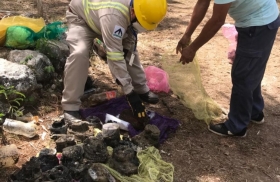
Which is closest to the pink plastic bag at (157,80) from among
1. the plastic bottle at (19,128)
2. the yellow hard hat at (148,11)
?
the yellow hard hat at (148,11)

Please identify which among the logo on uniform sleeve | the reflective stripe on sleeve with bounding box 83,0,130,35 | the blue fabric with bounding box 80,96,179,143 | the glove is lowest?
the blue fabric with bounding box 80,96,179,143

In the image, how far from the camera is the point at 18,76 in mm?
3705

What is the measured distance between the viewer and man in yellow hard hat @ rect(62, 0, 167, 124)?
3223mm

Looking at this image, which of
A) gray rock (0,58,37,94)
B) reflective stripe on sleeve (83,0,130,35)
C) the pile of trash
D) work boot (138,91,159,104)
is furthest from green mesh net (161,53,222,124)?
gray rock (0,58,37,94)

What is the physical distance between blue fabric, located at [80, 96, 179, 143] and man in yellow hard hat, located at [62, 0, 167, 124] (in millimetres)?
185

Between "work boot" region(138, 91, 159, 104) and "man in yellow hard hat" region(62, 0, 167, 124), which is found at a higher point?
"man in yellow hard hat" region(62, 0, 167, 124)

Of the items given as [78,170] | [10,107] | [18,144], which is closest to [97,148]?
[78,170]

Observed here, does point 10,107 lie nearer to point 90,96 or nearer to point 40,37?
point 90,96

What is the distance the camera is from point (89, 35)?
146 inches

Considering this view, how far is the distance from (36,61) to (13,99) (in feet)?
1.86

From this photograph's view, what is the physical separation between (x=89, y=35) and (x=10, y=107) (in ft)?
3.42

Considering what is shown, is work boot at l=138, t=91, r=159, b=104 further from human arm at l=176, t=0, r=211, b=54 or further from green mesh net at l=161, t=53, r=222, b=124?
human arm at l=176, t=0, r=211, b=54

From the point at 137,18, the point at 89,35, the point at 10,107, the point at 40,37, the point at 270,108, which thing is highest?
the point at 137,18

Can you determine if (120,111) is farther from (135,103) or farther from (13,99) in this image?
(13,99)
